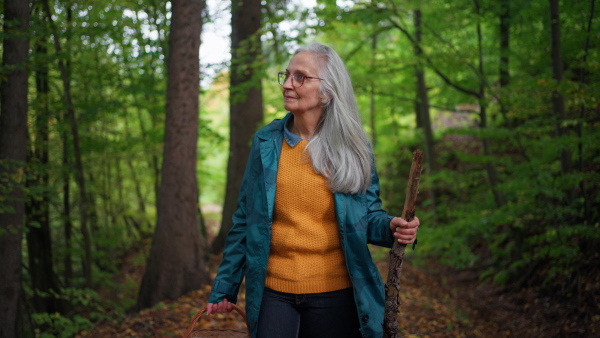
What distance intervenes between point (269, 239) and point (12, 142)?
4.30m

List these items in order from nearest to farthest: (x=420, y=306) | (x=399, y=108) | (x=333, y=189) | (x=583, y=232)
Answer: (x=333, y=189)
(x=583, y=232)
(x=420, y=306)
(x=399, y=108)

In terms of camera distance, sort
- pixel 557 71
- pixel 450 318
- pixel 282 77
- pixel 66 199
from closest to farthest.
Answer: pixel 282 77
pixel 557 71
pixel 450 318
pixel 66 199

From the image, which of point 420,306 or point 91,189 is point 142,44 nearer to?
point 91,189

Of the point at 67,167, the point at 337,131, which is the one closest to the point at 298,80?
the point at 337,131

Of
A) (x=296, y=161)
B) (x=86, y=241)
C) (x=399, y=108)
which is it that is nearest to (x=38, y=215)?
(x=86, y=241)

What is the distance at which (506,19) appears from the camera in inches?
311

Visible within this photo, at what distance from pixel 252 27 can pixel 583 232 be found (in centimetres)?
723

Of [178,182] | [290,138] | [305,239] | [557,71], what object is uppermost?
[557,71]

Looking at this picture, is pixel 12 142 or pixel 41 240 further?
pixel 41 240

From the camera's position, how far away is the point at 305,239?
7.72 ft

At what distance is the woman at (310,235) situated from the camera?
2.35 meters

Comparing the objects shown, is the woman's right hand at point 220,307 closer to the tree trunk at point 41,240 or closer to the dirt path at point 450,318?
the dirt path at point 450,318

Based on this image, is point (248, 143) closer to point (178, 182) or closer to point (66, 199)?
point (178, 182)

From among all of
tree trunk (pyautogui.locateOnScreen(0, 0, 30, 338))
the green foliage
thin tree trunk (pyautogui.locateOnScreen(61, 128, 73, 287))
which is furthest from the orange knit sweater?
thin tree trunk (pyautogui.locateOnScreen(61, 128, 73, 287))
